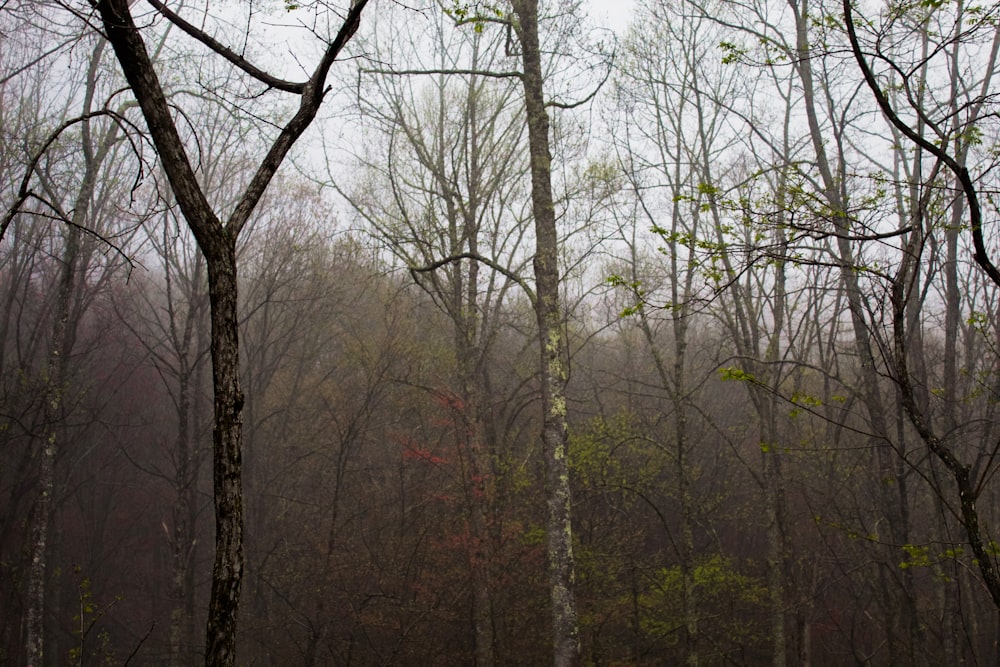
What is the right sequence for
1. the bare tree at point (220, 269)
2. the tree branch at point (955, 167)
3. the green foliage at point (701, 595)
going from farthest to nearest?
1. the green foliage at point (701, 595)
2. the tree branch at point (955, 167)
3. the bare tree at point (220, 269)

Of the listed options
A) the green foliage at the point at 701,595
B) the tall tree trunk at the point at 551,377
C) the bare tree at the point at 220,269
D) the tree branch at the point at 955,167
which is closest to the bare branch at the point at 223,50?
the bare tree at the point at 220,269

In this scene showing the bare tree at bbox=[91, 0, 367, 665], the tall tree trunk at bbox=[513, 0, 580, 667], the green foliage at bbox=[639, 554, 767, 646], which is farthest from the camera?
the green foliage at bbox=[639, 554, 767, 646]

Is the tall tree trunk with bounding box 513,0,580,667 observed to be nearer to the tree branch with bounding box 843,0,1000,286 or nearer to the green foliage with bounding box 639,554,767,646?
the tree branch with bounding box 843,0,1000,286

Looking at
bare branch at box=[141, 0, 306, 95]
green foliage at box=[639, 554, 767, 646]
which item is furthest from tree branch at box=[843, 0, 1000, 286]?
green foliage at box=[639, 554, 767, 646]

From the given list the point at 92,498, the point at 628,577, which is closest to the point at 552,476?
the point at 628,577

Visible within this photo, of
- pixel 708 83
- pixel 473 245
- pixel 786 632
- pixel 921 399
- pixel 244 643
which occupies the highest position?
pixel 708 83

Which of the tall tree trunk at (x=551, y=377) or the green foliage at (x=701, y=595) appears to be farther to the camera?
the green foliage at (x=701, y=595)

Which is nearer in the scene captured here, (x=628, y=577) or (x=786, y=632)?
(x=628, y=577)

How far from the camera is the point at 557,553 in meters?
7.46

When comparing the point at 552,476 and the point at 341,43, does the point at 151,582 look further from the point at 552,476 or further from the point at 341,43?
the point at 341,43

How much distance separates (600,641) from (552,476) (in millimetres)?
8259

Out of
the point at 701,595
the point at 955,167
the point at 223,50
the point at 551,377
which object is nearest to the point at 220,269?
the point at 223,50

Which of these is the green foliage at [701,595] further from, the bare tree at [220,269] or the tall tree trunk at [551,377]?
the bare tree at [220,269]

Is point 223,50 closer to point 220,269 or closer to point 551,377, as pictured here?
point 220,269
